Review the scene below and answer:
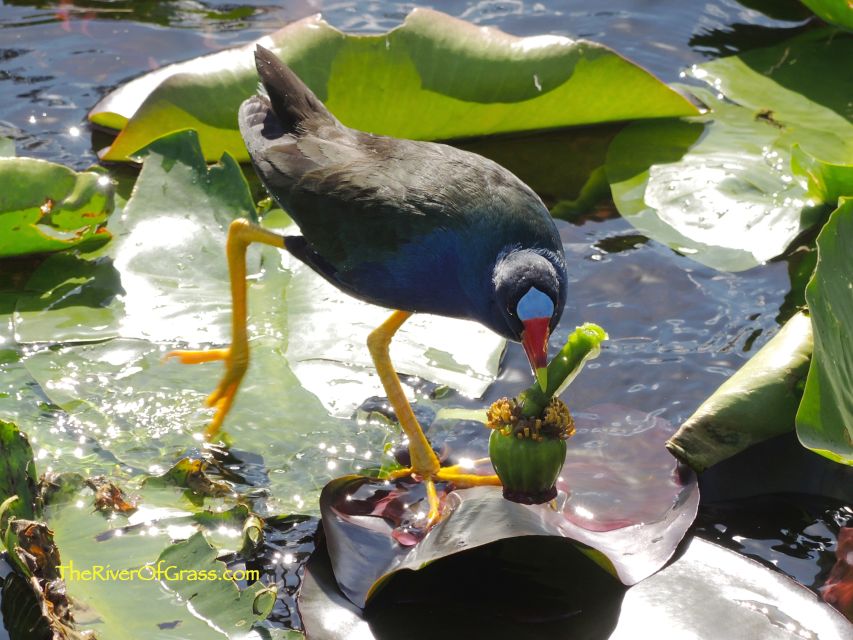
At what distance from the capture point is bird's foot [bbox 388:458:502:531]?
234 centimetres

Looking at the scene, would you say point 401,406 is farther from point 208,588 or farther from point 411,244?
point 208,588

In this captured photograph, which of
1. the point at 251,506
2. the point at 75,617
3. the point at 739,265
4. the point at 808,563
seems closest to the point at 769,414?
the point at 808,563

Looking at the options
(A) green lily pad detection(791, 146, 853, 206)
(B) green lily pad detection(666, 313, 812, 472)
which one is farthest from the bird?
(A) green lily pad detection(791, 146, 853, 206)

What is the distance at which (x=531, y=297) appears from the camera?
2.27 meters

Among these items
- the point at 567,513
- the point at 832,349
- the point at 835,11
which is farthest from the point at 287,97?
the point at 835,11

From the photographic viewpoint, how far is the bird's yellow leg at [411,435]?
2.43 metres

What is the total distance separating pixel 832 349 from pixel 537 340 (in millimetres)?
570

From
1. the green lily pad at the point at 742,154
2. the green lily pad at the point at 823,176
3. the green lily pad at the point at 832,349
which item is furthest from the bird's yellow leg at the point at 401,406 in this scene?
the green lily pad at the point at 823,176

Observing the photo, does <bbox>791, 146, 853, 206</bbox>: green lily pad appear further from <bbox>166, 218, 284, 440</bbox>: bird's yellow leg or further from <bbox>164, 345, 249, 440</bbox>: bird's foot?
<bbox>164, 345, 249, 440</bbox>: bird's foot

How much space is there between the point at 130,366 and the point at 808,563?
1.57 meters

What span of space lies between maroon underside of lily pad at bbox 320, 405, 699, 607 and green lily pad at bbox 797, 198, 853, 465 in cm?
28

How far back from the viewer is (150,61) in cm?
416

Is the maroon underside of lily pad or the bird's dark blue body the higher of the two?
the bird's dark blue body
